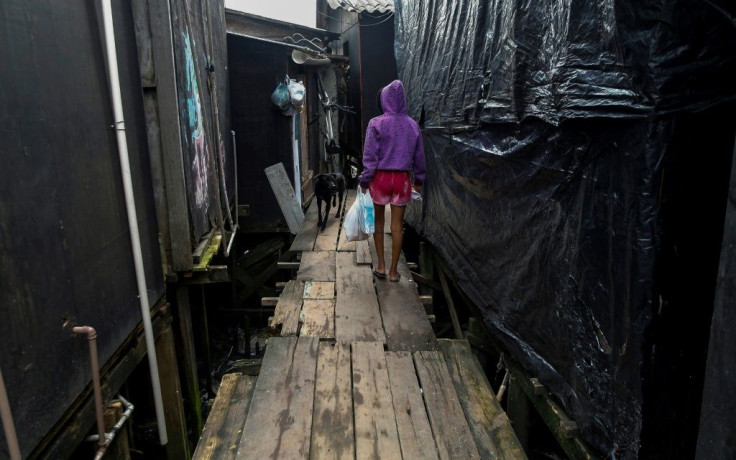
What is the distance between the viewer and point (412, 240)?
8758 millimetres

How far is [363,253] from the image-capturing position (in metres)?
5.74

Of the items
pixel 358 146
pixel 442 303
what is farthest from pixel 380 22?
pixel 442 303

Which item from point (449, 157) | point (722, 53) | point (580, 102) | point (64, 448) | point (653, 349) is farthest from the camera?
point (449, 157)

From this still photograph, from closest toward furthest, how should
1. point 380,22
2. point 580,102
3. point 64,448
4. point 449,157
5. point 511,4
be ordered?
point 580,102 < point 64,448 < point 511,4 < point 449,157 < point 380,22

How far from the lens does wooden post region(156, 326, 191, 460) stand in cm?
441

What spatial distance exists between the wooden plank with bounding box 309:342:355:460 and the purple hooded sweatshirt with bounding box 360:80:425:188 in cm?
183

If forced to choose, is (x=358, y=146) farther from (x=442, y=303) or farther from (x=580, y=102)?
(x=580, y=102)

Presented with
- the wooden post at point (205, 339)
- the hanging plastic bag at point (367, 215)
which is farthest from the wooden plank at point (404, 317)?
the wooden post at point (205, 339)

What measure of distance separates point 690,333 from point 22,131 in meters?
2.92

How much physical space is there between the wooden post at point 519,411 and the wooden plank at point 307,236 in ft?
10.6

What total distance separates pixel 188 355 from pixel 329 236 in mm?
2406

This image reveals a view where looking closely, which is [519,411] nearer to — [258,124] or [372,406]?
[372,406]

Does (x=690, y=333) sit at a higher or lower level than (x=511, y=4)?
lower

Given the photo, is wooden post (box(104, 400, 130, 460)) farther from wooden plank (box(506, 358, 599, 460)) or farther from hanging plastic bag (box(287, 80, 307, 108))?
hanging plastic bag (box(287, 80, 307, 108))
